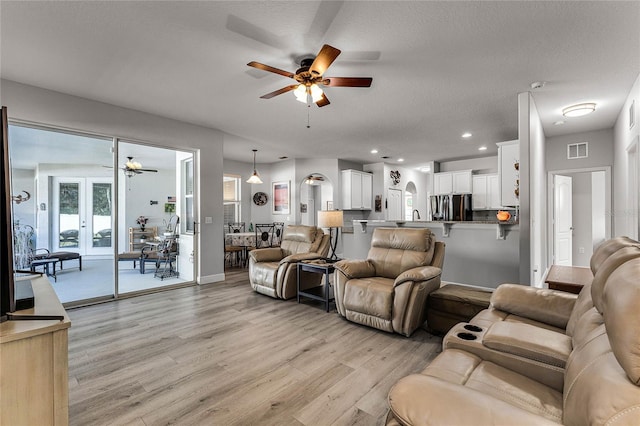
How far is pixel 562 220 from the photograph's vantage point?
598 centimetres

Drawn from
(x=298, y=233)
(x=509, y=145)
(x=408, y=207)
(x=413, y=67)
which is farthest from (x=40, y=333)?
(x=408, y=207)

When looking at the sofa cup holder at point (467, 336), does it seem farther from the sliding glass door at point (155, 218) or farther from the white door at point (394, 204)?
the white door at point (394, 204)

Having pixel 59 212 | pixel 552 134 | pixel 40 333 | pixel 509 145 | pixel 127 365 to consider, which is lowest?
pixel 127 365

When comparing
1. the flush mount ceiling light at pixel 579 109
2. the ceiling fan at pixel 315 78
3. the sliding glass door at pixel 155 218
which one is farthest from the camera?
the sliding glass door at pixel 155 218

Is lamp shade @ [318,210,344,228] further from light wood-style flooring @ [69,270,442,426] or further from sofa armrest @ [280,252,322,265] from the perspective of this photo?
light wood-style flooring @ [69,270,442,426]

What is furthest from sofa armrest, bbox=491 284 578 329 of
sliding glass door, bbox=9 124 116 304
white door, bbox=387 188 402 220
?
white door, bbox=387 188 402 220

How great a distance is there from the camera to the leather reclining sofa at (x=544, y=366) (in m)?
0.79

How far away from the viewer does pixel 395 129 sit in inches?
208

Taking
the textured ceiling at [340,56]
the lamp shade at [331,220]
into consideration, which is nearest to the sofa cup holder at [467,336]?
the textured ceiling at [340,56]

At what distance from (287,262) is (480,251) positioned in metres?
3.01

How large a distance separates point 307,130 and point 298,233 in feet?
6.31

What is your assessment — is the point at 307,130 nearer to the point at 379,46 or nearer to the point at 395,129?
the point at 395,129

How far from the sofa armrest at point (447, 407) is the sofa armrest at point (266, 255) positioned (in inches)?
146

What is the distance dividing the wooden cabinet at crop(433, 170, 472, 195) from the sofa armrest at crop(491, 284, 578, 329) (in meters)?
5.78
